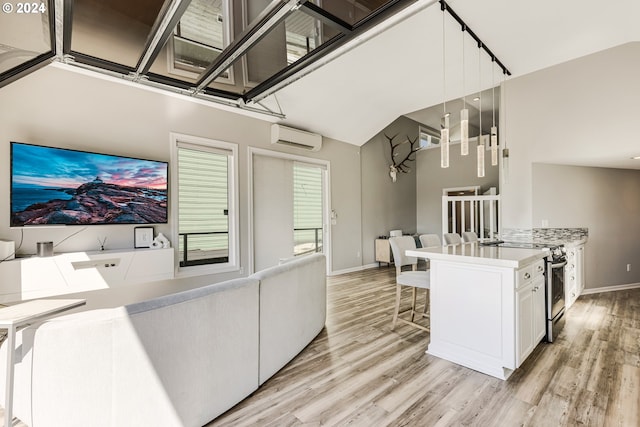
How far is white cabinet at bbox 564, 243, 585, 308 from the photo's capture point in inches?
147

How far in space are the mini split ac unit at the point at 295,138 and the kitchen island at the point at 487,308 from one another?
3.23 meters

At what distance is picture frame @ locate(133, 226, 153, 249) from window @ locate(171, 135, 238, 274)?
365 mm

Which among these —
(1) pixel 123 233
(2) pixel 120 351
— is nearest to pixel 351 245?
(1) pixel 123 233

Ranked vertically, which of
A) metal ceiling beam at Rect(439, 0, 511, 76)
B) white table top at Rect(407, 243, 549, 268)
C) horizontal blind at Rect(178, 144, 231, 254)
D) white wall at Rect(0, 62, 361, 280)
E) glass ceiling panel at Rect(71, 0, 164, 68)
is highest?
metal ceiling beam at Rect(439, 0, 511, 76)

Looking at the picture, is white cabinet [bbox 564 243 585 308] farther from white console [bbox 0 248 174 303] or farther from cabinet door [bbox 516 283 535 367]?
white console [bbox 0 248 174 303]

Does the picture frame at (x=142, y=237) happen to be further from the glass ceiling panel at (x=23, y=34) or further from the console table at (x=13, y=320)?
the console table at (x=13, y=320)

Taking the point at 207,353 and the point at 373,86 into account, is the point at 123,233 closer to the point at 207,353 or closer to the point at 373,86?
the point at 207,353

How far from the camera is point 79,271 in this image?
3008 mm

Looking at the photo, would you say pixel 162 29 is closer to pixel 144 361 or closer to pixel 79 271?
pixel 79 271

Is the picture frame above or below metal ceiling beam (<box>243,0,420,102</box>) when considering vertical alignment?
below

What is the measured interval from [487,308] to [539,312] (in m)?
0.79

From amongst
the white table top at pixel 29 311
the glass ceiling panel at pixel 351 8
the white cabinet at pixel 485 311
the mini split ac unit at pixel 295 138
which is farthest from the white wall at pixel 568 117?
the white table top at pixel 29 311

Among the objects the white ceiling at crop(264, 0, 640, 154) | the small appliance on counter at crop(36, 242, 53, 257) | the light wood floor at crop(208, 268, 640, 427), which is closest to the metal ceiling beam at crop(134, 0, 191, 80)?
the white ceiling at crop(264, 0, 640, 154)

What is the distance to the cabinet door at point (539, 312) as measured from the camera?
2.60m
